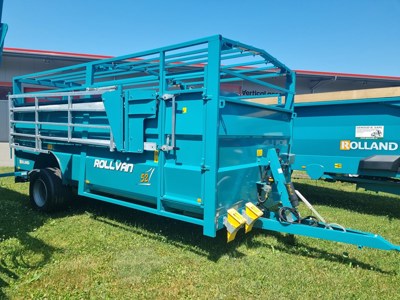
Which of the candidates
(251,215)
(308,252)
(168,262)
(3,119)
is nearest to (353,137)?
(308,252)

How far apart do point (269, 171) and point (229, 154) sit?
0.85 meters

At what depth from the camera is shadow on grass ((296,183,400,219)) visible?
604 cm

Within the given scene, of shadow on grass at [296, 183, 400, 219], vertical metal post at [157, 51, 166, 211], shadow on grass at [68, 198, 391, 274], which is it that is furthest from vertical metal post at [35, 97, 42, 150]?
shadow on grass at [296, 183, 400, 219]

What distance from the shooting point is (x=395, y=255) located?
147 inches

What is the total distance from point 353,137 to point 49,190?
16.7 feet

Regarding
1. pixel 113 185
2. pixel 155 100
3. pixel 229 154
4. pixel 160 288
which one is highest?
pixel 155 100

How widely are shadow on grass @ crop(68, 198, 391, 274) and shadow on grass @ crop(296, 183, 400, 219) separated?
8.60 feet

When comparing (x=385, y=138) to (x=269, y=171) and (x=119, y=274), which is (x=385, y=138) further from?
(x=119, y=274)

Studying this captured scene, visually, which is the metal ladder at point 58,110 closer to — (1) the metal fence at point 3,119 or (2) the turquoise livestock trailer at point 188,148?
(2) the turquoise livestock trailer at point 188,148

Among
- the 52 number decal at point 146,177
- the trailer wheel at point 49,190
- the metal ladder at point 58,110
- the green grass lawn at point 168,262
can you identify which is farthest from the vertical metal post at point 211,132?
the trailer wheel at point 49,190

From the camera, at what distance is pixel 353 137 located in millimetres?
5723

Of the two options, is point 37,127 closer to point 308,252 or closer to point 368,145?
point 308,252

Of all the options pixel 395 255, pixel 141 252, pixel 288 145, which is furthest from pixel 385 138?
pixel 141 252

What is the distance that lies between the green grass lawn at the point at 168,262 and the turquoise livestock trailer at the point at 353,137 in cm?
94
